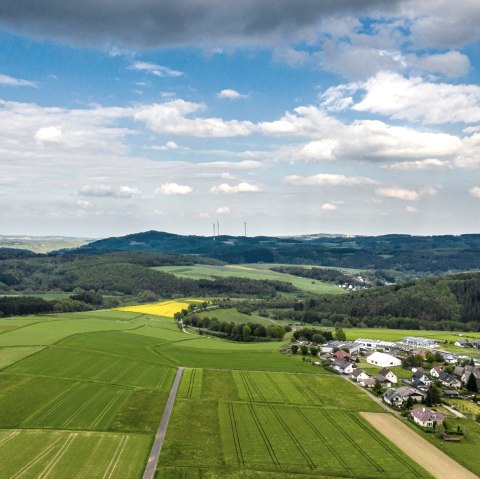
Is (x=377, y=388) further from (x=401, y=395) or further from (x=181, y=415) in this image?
(x=181, y=415)

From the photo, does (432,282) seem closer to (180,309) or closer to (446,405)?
(180,309)

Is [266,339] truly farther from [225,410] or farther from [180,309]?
[225,410]

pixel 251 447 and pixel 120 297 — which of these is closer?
pixel 251 447

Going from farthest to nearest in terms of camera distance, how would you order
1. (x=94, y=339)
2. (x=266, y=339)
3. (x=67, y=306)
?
(x=67, y=306) → (x=266, y=339) → (x=94, y=339)

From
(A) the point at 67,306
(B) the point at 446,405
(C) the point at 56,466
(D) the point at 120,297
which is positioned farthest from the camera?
(D) the point at 120,297

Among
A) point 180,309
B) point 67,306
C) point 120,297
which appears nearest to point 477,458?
point 180,309

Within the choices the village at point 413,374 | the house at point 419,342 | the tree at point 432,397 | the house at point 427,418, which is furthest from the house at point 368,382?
the house at point 419,342

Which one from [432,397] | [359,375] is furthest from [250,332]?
[432,397]
